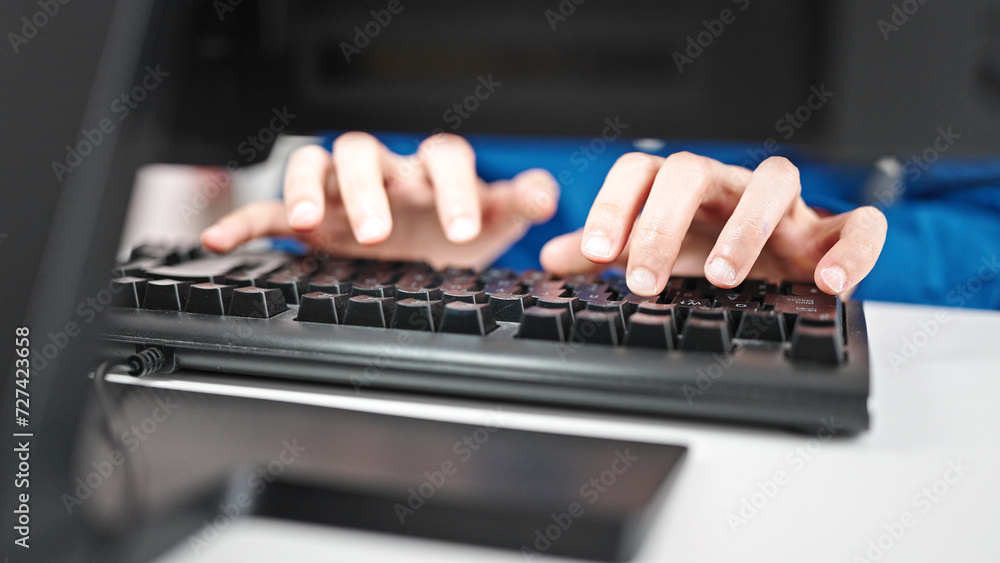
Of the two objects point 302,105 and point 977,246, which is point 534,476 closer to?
point 302,105

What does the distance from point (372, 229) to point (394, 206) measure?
0.26 meters

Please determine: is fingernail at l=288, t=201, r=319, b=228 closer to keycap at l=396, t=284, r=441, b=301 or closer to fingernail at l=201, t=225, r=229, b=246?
fingernail at l=201, t=225, r=229, b=246

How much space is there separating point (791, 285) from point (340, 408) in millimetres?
288

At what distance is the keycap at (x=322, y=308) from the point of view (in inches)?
14.5

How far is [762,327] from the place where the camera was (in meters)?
0.33

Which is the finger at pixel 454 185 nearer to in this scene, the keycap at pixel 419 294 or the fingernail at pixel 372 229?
the fingernail at pixel 372 229

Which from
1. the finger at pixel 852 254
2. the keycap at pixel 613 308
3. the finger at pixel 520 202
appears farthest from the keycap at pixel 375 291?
the finger at pixel 520 202

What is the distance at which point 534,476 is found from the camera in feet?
0.84

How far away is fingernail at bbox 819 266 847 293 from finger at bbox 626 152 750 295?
0.09 meters

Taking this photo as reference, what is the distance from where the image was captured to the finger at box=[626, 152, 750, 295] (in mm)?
401

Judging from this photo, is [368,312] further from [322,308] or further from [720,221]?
[720,221]

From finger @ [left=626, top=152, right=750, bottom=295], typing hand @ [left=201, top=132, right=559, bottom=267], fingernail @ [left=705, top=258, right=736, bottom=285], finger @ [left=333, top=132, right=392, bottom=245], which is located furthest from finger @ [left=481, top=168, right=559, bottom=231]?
fingernail @ [left=705, top=258, right=736, bottom=285]

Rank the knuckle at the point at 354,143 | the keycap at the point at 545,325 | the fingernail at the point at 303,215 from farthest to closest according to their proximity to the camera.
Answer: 1. the knuckle at the point at 354,143
2. the fingernail at the point at 303,215
3. the keycap at the point at 545,325

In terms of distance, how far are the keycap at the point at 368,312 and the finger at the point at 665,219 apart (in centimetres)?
15
